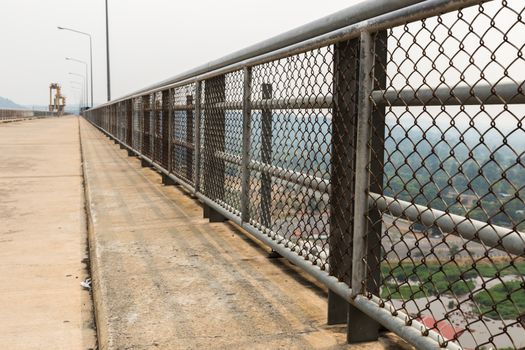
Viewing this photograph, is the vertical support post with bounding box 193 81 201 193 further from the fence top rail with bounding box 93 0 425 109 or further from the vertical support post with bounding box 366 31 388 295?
the vertical support post with bounding box 366 31 388 295

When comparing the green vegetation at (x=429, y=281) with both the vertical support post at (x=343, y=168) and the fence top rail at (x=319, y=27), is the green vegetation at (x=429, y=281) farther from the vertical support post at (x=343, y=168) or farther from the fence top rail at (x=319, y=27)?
the fence top rail at (x=319, y=27)

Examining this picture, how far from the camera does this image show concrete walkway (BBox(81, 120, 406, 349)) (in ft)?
7.99

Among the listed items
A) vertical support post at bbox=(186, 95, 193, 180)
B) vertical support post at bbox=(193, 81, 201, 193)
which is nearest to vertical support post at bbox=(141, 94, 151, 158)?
vertical support post at bbox=(186, 95, 193, 180)

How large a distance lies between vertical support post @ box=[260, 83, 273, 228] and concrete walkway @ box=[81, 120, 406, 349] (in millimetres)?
310

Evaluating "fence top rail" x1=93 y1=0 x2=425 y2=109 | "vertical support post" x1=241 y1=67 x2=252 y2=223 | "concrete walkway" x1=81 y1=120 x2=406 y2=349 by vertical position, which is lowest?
"concrete walkway" x1=81 y1=120 x2=406 y2=349

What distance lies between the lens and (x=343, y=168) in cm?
246

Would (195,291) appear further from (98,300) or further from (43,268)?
(43,268)

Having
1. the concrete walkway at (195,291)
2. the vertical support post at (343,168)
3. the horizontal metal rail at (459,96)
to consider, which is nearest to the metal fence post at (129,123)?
the concrete walkway at (195,291)

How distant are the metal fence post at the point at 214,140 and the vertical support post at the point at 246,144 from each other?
0.72m

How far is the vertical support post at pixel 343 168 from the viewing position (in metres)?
2.40

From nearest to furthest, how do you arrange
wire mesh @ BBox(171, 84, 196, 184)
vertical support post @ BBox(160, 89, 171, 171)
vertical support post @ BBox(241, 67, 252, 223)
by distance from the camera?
vertical support post @ BBox(241, 67, 252, 223) < wire mesh @ BBox(171, 84, 196, 184) < vertical support post @ BBox(160, 89, 171, 171)

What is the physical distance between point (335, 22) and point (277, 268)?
1.68m

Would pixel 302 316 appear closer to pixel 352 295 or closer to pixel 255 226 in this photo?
pixel 352 295

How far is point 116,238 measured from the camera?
170 inches
